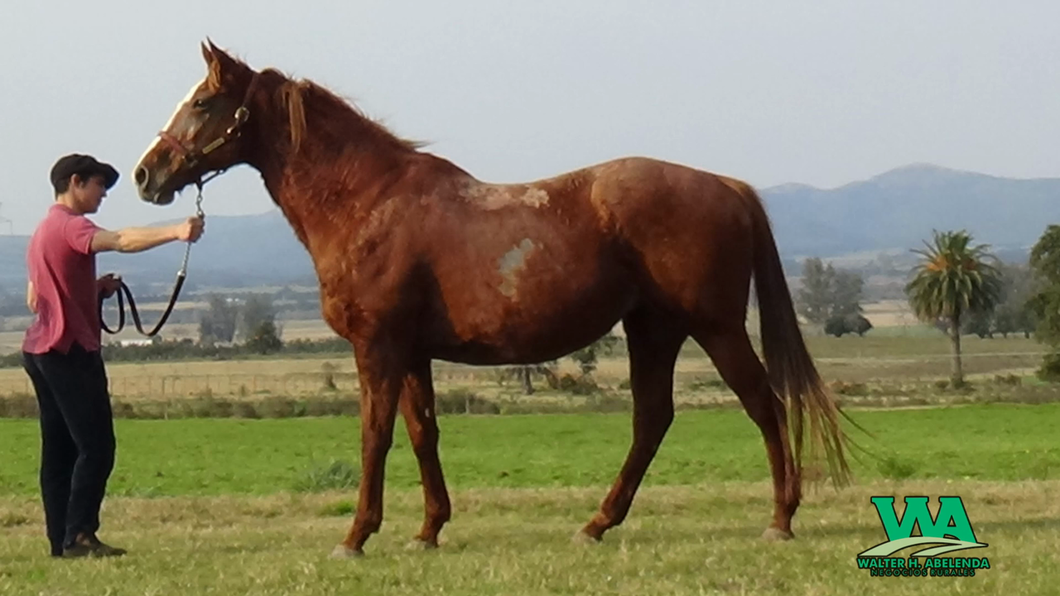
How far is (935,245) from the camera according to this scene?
7125 centimetres

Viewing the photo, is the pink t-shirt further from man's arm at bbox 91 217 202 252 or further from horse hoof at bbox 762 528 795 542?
horse hoof at bbox 762 528 795 542

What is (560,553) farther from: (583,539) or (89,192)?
(89,192)

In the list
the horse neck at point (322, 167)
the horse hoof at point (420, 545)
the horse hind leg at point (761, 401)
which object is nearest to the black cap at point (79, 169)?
the horse neck at point (322, 167)

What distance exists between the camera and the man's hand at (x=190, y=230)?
279 inches

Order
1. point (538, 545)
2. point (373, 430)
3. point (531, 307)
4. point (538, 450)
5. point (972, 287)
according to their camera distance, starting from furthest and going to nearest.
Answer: point (972, 287)
point (538, 450)
point (538, 545)
point (373, 430)
point (531, 307)

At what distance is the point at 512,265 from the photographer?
23.8ft

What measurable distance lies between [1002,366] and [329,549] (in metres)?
70.9

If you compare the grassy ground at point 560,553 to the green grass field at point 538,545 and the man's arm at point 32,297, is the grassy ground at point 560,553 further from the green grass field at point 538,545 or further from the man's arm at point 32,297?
the man's arm at point 32,297

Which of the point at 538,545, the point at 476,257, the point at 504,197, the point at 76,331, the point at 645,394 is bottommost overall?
the point at 538,545

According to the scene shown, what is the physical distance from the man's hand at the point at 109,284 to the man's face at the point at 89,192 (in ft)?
1.59

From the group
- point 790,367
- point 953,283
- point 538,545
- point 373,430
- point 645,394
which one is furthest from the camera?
point 953,283

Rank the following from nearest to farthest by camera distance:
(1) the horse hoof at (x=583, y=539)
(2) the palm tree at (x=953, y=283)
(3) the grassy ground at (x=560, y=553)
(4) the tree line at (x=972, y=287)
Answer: (3) the grassy ground at (x=560, y=553) → (1) the horse hoof at (x=583, y=539) → (4) the tree line at (x=972, y=287) → (2) the palm tree at (x=953, y=283)

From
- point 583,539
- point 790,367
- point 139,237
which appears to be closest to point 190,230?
point 139,237

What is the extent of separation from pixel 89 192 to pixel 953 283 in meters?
66.9
